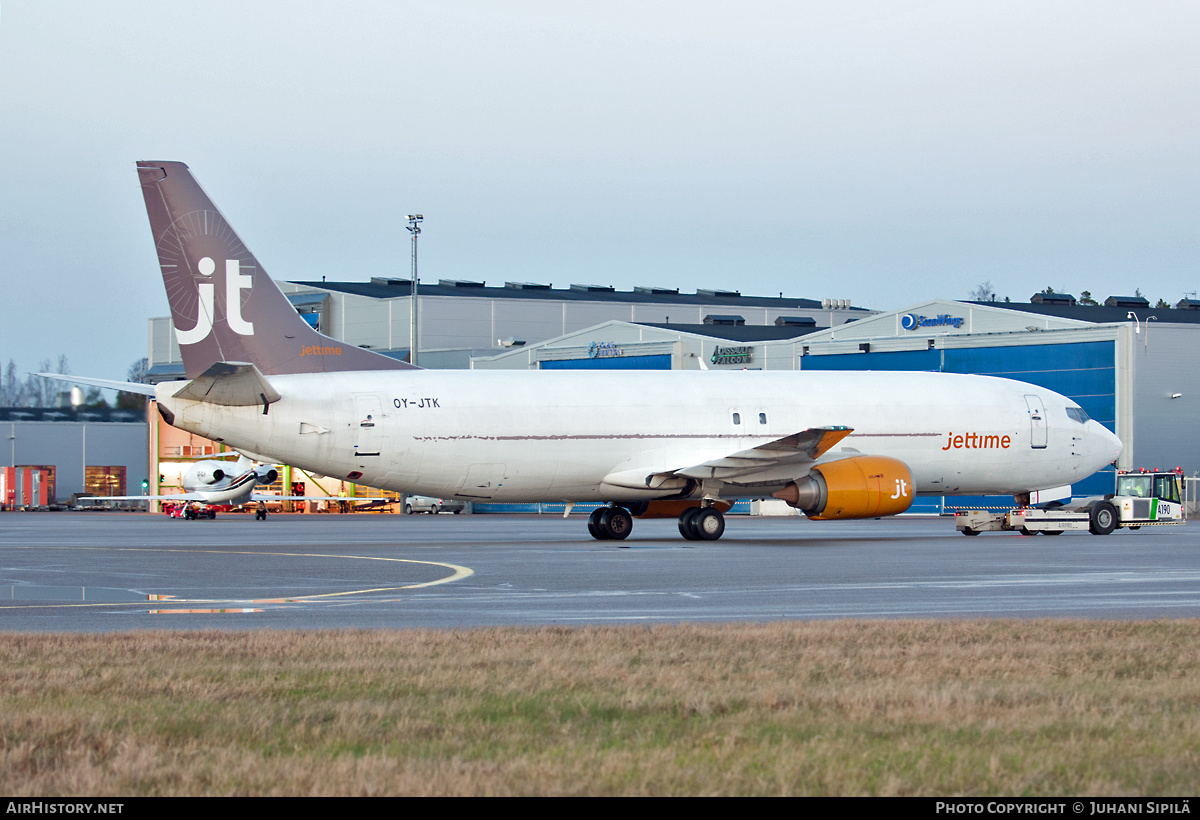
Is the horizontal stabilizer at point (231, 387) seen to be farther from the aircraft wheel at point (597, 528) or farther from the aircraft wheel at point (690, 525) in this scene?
the aircraft wheel at point (690, 525)

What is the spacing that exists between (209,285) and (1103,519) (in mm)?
24988

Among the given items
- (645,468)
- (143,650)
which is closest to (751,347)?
(645,468)

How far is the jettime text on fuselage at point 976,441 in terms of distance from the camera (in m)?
36.8

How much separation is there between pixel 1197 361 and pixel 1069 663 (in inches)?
2374

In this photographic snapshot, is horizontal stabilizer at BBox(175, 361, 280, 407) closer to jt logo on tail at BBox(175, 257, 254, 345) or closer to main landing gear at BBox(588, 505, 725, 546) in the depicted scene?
jt logo on tail at BBox(175, 257, 254, 345)

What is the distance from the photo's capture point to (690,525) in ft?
115

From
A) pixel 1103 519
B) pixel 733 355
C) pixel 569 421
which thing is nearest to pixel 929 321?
pixel 733 355

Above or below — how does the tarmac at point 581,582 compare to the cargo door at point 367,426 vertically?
below

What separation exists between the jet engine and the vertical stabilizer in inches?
480

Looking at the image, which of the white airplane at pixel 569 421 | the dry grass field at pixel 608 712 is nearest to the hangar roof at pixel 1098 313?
the white airplane at pixel 569 421

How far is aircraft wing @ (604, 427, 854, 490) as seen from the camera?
32.2 meters

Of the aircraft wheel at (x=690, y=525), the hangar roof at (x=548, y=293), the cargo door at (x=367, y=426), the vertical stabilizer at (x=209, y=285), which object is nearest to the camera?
the vertical stabilizer at (x=209, y=285)

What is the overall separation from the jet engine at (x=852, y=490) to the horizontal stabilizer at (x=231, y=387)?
491 inches

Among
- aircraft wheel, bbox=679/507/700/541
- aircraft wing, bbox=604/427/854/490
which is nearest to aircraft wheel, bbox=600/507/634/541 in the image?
aircraft wheel, bbox=679/507/700/541
